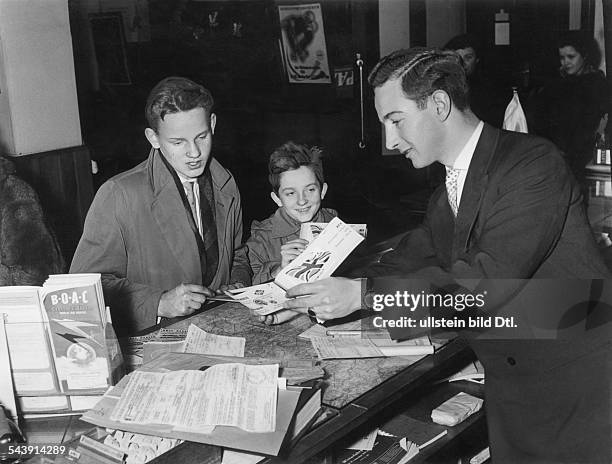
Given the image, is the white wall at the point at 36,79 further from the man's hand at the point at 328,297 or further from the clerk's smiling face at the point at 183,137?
the man's hand at the point at 328,297

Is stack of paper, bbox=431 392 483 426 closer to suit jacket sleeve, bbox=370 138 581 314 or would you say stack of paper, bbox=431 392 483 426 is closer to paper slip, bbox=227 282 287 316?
suit jacket sleeve, bbox=370 138 581 314

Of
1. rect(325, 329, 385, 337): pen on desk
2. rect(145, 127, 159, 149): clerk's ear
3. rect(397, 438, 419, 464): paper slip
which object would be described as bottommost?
rect(397, 438, 419, 464): paper slip

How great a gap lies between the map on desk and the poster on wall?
3.91 feet

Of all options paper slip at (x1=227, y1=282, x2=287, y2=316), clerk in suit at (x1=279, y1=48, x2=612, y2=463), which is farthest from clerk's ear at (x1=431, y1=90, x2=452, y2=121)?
paper slip at (x1=227, y1=282, x2=287, y2=316)

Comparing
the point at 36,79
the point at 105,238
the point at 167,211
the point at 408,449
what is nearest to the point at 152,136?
the point at 167,211

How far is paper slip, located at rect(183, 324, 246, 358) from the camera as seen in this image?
4.98 feet

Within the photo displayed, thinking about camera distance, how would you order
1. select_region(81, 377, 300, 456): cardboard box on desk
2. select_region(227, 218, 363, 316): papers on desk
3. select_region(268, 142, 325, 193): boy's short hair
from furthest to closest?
select_region(268, 142, 325, 193): boy's short hair, select_region(227, 218, 363, 316): papers on desk, select_region(81, 377, 300, 456): cardboard box on desk

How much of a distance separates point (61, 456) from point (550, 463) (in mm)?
1199

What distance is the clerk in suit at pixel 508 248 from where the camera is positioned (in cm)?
150

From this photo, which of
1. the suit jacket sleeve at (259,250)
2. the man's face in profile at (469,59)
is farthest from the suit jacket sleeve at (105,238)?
the man's face in profile at (469,59)

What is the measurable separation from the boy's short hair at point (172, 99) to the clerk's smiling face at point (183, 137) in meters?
0.01

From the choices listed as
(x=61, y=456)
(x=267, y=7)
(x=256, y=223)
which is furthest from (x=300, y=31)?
(x=61, y=456)

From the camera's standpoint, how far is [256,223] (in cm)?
238

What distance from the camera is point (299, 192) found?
2334mm
